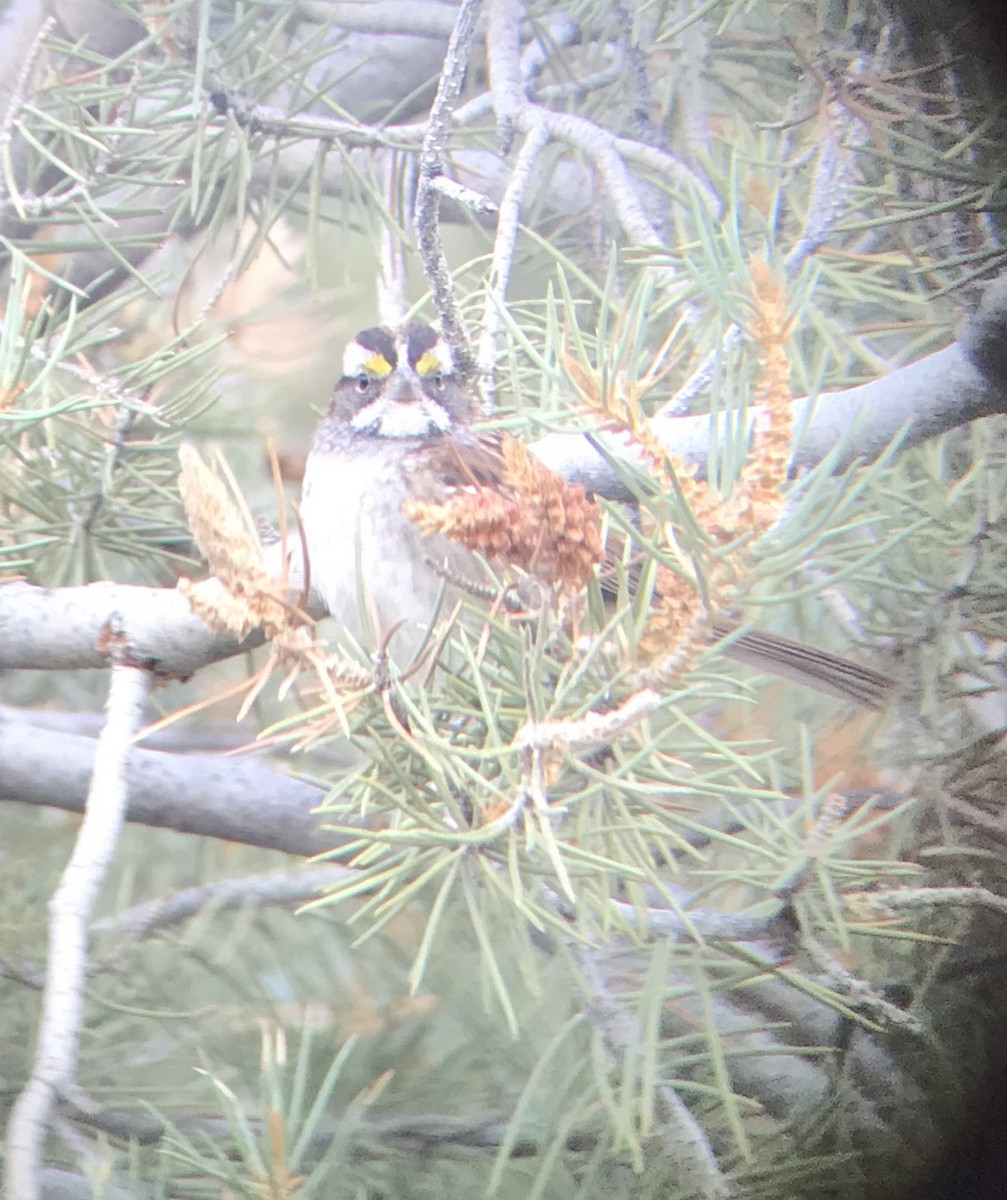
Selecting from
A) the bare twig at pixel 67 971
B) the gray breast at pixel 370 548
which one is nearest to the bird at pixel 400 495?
the gray breast at pixel 370 548

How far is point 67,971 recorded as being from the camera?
43 cm

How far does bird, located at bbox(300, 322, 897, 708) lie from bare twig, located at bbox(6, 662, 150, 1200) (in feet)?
0.38

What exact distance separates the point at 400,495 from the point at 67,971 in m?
0.28

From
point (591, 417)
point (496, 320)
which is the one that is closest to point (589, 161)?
point (496, 320)

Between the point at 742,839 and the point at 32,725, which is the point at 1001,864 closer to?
the point at 742,839

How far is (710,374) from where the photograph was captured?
0.48 m

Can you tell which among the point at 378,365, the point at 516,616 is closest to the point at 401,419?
the point at 378,365

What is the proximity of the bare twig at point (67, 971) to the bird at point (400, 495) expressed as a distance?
0.38 feet

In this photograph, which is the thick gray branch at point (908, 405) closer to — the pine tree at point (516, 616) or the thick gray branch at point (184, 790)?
the pine tree at point (516, 616)

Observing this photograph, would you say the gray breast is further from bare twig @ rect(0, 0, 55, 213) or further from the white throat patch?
bare twig @ rect(0, 0, 55, 213)

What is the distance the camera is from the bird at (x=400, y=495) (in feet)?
1.52

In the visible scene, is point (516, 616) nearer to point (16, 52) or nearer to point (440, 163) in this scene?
point (440, 163)

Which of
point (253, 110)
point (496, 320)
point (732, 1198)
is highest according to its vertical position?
point (253, 110)

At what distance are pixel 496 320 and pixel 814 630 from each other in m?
0.21
